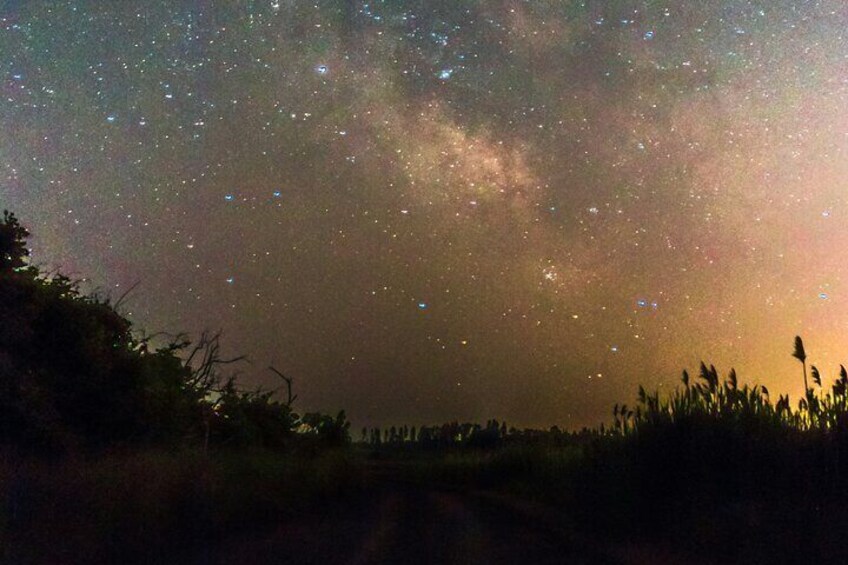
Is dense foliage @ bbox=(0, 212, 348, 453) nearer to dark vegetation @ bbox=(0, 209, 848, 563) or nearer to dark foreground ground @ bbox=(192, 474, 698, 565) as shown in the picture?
dark vegetation @ bbox=(0, 209, 848, 563)

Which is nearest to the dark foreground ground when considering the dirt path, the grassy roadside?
the dirt path

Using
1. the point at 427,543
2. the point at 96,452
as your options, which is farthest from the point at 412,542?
the point at 96,452

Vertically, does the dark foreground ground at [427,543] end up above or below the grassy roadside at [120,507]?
below

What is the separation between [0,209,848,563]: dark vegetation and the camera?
10219mm

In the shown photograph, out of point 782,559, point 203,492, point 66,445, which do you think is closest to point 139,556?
point 203,492

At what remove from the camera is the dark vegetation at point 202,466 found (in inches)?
402

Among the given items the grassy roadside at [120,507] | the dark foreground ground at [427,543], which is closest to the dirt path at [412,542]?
the dark foreground ground at [427,543]

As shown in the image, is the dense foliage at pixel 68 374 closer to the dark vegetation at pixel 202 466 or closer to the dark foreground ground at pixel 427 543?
the dark vegetation at pixel 202 466

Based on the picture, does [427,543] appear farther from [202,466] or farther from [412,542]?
[202,466]

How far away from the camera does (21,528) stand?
9.88m

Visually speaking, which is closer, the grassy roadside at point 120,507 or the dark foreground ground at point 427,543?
the grassy roadside at point 120,507

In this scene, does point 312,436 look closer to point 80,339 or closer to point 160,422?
point 160,422

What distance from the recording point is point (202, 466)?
15016 millimetres

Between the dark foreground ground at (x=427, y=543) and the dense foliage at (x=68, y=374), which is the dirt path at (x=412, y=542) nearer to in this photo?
the dark foreground ground at (x=427, y=543)
